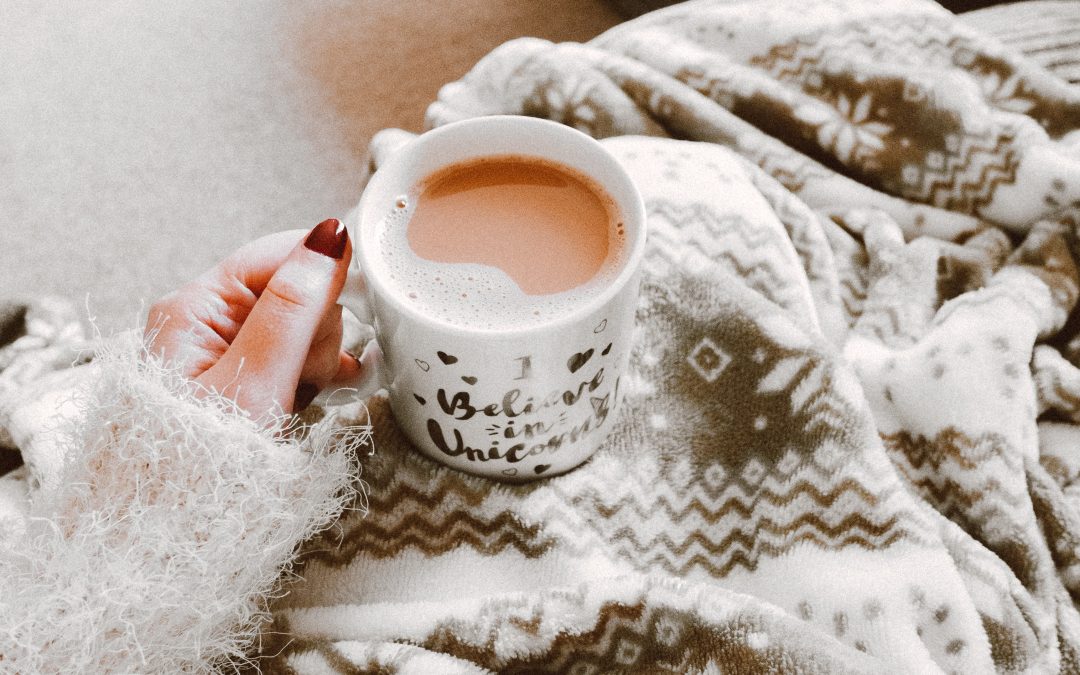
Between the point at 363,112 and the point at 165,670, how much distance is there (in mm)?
1115

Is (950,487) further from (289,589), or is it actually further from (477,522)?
(289,589)

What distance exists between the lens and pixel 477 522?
57cm

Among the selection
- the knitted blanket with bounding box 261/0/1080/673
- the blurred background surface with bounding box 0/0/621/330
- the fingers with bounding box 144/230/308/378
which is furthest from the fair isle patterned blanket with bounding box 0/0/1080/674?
the blurred background surface with bounding box 0/0/621/330

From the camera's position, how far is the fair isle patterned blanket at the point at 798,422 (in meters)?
0.50

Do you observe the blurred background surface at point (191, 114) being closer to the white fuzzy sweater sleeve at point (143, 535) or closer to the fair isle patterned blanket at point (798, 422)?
the fair isle patterned blanket at point (798, 422)

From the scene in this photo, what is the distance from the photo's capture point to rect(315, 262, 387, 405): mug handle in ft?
1.55

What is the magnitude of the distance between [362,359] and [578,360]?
0.58 feet

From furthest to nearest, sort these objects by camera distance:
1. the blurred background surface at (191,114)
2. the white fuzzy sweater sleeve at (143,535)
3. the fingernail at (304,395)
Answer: the blurred background surface at (191,114), the fingernail at (304,395), the white fuzzy sweater sleeve at (143,535)

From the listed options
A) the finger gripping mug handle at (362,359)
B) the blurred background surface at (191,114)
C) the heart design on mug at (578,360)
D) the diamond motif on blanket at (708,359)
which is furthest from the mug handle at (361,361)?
the blurred background surface at (191,114)

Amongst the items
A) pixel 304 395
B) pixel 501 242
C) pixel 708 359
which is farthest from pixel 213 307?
pixel 708 359

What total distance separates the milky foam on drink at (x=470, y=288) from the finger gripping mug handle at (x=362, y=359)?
21 mm

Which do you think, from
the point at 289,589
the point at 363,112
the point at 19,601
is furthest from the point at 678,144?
the point at 363,112

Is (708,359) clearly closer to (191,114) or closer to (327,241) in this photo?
(327,241)

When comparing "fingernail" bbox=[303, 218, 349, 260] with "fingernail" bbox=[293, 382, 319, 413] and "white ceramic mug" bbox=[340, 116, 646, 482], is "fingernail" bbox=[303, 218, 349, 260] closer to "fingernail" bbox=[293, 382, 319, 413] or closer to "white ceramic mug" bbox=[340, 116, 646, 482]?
"white ceramic mug" bbox=[340, 116, 646, 482]
